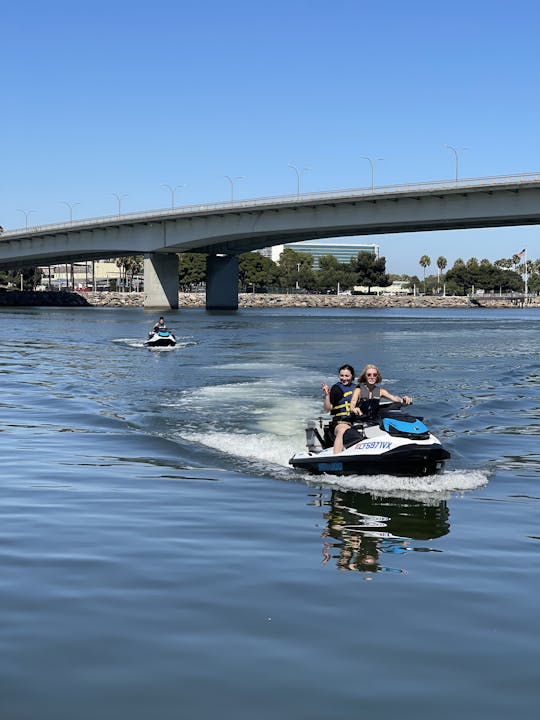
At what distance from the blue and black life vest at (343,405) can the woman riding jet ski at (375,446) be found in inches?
1.3

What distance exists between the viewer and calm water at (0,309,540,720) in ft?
18.5

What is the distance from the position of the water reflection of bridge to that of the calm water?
0.13 feet

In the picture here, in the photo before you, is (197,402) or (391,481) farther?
(197,402)

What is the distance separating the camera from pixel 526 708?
5434 mm

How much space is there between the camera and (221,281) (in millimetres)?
118125

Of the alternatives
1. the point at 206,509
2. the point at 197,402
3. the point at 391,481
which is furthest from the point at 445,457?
the point at 197,402

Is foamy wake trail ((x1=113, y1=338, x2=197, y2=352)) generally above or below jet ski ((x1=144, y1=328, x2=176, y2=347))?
below

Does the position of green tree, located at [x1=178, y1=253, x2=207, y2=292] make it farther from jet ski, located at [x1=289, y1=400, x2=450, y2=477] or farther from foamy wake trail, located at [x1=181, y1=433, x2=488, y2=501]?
jet ski, located at [x1=289, y1=400, x2=450, y2=477]

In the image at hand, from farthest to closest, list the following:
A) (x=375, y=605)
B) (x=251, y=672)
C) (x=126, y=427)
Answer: (x=126, y=427), (x=375, y=605), (x=251, y=672)

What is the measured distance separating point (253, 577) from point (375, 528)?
254cm

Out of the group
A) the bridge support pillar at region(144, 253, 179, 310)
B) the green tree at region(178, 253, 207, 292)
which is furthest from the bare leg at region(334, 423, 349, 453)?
the green tree at region(178, 253, 207, 292)

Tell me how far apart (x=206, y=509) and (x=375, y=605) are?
3.98 metres

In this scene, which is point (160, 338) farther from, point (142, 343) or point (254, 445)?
point (254, 445)

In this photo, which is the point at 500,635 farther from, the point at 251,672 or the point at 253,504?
the point at 253,504
